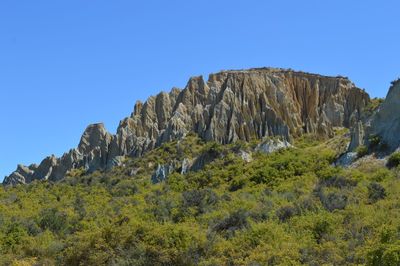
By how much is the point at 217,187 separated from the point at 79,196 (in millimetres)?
15052

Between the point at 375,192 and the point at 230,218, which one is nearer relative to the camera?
the point at 230,218

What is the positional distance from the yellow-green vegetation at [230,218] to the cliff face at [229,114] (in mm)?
8358

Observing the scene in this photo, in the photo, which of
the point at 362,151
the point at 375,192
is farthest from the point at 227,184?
the point at 375,192

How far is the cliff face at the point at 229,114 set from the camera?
238 feet

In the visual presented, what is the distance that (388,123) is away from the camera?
51750 mm

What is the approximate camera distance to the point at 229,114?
73.9 meters

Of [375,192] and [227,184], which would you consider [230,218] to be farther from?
[227,184]

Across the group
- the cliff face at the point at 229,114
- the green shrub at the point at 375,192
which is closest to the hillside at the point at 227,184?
the green shrub at the point at 375,192

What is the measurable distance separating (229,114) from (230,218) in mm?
38102

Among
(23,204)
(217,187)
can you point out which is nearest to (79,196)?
(23,204)

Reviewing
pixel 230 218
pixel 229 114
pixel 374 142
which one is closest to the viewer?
pixel 230 218

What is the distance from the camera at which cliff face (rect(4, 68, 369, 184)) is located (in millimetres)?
72500

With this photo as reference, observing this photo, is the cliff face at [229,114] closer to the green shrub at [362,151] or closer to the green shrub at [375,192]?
the green shrub at [362,151]

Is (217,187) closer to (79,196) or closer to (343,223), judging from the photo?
(79,196)
